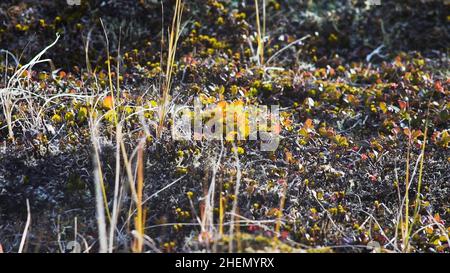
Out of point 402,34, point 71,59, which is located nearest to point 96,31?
point 71,59

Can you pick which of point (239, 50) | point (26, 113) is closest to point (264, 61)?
point (239, 50)

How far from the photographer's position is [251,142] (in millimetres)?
4422

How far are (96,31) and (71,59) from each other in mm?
404

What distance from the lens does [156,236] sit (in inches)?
147

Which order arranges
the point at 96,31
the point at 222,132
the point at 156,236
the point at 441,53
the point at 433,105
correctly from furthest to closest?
the point at 441,53 → the point at 96,31 → the point at 433,105 → the point at 222,132 → the point at 156,236

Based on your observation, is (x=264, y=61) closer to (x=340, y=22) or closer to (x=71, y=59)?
(x=340, y=22)

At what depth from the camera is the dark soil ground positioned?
386 cm

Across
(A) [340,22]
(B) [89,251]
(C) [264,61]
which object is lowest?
(B) [89,251]

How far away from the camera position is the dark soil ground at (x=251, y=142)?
3.86m

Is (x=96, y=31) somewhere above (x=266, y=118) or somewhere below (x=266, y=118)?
above

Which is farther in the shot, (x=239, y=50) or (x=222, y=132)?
(x=239, y=50)

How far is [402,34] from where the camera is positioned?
240 inches
